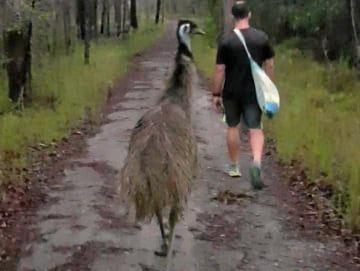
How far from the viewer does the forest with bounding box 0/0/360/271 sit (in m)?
7.20

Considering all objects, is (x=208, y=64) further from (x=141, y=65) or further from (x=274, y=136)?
(x=274, y=136)

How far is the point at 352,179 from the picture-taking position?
8633 mm

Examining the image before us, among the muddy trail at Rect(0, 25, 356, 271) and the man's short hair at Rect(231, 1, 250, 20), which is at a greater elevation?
the man's short hair at Rect(231, 1, 250, 20)

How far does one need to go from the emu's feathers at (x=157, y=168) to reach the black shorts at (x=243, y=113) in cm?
283

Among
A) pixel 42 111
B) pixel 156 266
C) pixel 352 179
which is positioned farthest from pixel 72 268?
pixel 42 111

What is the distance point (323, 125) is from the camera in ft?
40.4

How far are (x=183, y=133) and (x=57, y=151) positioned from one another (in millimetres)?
5147

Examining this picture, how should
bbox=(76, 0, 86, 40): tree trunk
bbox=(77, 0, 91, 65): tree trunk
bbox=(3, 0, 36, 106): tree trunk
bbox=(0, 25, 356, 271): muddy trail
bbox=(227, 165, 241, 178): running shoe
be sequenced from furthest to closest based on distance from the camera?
1. bbox=(76, 0, 86, 40): tree trunk
2. bbox=(77, 0, 91, 65): tree trunk
3. bbox=(3, 0, 36, 106): tree trunk
4. bbox=(227, 165, 241, 178): running shoe
5. bbox=(0, 25, 356, 271): muddy trail

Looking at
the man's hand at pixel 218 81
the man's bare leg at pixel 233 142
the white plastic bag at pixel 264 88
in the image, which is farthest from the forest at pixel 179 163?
the white plastic bag at pixel 264 88

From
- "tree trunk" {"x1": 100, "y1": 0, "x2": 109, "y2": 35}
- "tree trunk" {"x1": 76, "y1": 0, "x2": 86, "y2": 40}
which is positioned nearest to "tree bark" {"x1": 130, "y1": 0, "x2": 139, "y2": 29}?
"tree trunk" {"x1": 100, "y1": 0, "x2": 109, "y2": 35}

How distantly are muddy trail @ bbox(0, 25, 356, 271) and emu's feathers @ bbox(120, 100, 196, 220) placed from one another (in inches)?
25.0

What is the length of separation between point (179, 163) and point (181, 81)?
1.28m

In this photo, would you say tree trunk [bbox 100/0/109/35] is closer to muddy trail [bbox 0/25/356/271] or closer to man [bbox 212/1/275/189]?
muddy trail [bbox 0/25/356/271]

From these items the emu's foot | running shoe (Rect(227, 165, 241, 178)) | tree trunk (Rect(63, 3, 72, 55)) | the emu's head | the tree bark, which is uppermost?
the emu's head
